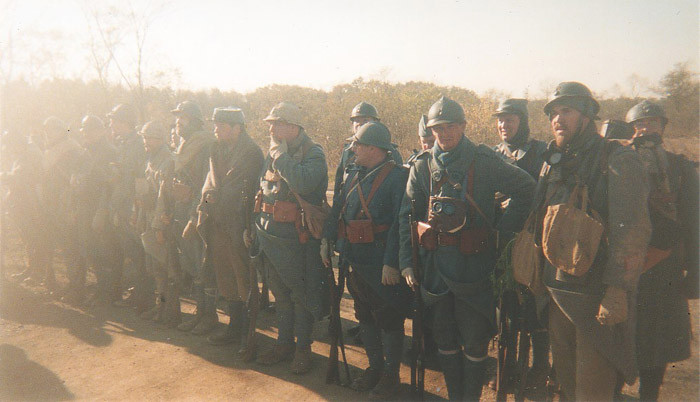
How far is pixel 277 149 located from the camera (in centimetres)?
454

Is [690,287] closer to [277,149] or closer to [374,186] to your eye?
[374,186]

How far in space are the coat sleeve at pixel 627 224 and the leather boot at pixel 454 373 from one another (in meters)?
1.42

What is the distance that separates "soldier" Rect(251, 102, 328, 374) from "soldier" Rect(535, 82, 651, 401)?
7.35 feet

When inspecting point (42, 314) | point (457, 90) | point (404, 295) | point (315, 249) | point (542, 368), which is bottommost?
point (42, 314)

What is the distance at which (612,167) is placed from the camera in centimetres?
272

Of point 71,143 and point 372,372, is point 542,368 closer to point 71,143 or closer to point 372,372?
point 372,372

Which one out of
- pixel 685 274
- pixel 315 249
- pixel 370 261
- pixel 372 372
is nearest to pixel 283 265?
pixel 315 249

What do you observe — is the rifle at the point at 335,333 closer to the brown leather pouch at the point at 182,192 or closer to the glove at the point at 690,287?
the brown leather pouch at the point at 182,192

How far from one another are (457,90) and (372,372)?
31396mm

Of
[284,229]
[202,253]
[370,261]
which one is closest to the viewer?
[370,261]

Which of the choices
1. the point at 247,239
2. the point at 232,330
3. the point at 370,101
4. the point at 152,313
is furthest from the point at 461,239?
the point at 370,101

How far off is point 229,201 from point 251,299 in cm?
111

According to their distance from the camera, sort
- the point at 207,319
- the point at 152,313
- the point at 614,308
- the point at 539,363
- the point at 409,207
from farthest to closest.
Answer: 1. the point at 152,313
2. the point at 207,319
3. the point at 539,363
4. the point at 409,207
5. the point at 614,308

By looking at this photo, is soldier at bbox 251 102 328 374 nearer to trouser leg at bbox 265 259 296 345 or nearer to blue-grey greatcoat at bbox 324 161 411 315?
trouser leg at bbox 265 259 296 345
